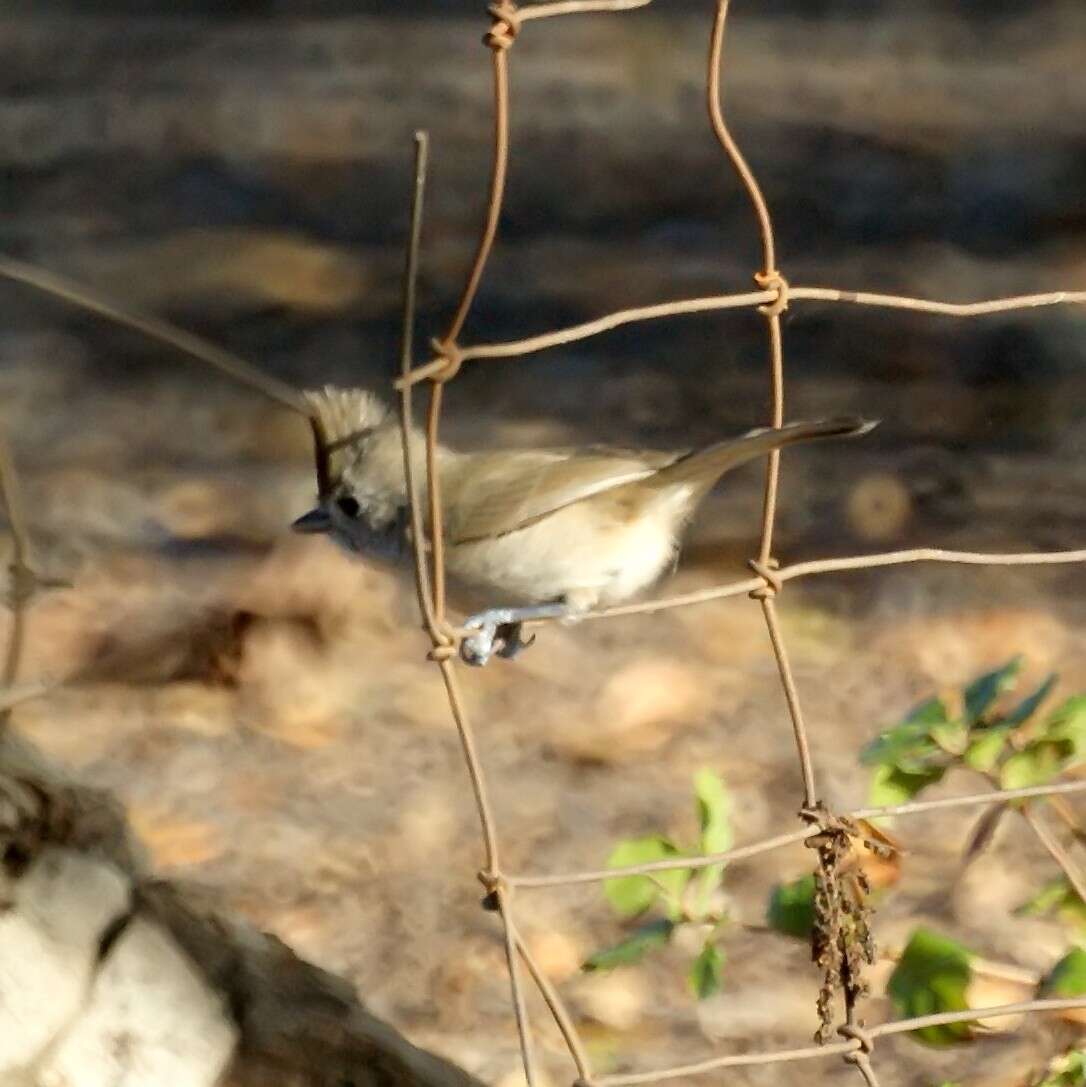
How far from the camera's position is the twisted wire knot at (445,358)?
0.99 meters

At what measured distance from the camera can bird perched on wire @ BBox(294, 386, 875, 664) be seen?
1.37 meters

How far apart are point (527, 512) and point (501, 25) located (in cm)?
50

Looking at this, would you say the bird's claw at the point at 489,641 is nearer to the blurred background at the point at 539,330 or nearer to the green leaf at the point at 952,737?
the green leaf at the point at 952,737

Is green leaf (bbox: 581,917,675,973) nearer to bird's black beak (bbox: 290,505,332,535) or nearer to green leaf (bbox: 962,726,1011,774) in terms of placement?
green leaf (bbox: 962,726,1011,774)

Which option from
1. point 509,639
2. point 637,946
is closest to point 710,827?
point 637,946

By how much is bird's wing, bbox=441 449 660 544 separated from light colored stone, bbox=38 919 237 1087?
1.27ft

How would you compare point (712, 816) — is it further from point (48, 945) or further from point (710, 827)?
point (48, 945)

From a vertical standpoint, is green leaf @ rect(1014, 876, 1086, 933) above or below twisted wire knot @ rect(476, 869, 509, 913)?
above

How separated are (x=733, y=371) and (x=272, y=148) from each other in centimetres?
102

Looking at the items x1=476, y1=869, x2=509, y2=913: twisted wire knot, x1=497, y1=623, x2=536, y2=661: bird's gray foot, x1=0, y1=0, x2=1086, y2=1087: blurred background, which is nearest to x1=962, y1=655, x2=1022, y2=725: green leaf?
x1=497, y1=623, x2=536, y2=661: bird's gray foot

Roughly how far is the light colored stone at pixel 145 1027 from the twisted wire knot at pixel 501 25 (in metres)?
0.75

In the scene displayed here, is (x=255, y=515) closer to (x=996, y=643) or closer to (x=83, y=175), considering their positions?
(x=83, y=175)

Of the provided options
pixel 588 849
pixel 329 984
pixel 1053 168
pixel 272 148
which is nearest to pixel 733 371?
pixel 1053 168

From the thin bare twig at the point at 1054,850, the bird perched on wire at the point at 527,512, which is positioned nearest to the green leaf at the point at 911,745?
the thin bare twig at the point at 1054,850
